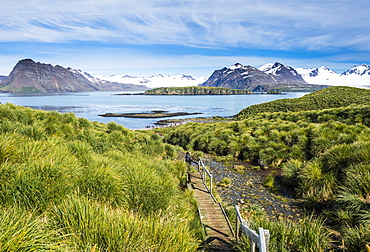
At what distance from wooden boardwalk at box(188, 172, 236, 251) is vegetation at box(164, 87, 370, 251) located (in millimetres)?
1708

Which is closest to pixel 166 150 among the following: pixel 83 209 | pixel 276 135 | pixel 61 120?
pixel 61 120

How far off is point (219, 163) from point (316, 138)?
856cm

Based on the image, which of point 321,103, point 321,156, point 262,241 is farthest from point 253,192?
point 321,103

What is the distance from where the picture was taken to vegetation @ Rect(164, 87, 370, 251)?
932cm

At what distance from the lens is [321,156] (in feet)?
47.4

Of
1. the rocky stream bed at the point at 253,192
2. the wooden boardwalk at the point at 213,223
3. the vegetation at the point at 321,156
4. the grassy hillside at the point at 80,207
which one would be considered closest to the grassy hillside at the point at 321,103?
the vegetation at the point at 321,156

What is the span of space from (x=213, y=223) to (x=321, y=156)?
9.87m

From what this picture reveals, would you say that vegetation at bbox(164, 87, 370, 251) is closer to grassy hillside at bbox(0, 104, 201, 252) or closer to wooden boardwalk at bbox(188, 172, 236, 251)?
wooden boardwalk at bbox(188, 172, 236, 251)

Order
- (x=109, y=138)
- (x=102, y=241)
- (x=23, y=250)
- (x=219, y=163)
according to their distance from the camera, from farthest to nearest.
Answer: (x=219, y=163), (x=109, y=138), (x=102, y=241), (x=23, y=250)

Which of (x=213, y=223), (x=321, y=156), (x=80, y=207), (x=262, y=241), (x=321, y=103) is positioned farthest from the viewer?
(x=321, y=103)

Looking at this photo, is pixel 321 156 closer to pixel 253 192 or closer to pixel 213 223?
pixel 253 192

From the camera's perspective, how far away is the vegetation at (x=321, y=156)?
9.32m

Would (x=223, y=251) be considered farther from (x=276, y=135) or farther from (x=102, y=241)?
(x=276, y=135)

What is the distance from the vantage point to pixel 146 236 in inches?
178
